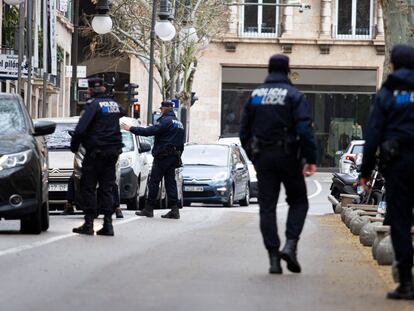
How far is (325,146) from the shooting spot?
2891 inches

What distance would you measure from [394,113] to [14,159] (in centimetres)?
709

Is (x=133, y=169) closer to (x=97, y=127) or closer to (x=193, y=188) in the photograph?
(x=193, y=188)

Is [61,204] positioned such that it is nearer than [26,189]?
No

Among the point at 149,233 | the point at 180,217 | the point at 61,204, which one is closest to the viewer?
the point at 149,233

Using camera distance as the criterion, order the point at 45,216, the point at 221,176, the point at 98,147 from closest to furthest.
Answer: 1. the point at 98,147
2. the point at 45,216
3. the point at 221,176

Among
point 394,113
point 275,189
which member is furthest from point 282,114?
point 394,113

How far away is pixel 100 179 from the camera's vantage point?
17656 mm

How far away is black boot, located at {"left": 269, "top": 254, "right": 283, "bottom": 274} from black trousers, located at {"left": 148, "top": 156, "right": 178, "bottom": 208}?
1017 cm

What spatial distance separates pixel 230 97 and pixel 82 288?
203ft

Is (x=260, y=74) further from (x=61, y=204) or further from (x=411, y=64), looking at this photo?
(x=411, y=64)

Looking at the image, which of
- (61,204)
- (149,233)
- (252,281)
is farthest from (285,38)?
(252,281)

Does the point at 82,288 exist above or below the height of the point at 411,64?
below

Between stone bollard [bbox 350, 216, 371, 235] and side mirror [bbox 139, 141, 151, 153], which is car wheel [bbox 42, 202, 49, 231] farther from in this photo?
side mirror [bbox 139, 141, 151, 153]

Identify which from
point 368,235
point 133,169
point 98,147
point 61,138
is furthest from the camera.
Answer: point 133,169
